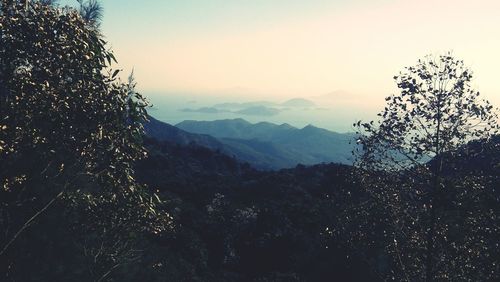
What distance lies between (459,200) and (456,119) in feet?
→ 11.7

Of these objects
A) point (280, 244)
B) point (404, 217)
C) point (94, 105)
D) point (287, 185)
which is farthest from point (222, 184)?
point (94, 105)

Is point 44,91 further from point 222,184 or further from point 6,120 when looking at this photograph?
point 222,184

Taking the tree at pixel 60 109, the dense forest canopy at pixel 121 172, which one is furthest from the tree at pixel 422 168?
the tree at pixel 60 109

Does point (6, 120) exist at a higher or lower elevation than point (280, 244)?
higher

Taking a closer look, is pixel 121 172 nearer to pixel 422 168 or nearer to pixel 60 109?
pixel 60 109

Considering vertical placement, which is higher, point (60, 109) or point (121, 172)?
point (60, 109)

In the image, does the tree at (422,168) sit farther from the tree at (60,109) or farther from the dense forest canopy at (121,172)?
the tree at (60,109)

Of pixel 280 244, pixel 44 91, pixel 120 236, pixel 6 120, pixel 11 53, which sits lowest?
pixel 280 244

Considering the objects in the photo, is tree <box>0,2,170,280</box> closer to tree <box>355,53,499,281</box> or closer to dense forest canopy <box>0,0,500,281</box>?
dense forest canopy <box>0,0,500,281</box>

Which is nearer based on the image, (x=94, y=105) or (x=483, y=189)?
(x=94, y=105)

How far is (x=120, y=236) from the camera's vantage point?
18.5 metres

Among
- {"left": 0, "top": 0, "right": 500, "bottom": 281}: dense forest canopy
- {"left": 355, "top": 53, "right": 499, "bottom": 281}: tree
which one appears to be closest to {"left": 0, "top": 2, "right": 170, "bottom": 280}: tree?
{"left": 0, "top": 0, "right": 500, "bottom": 281}: dense forest canopy

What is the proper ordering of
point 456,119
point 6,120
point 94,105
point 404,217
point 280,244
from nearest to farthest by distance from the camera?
point 6,120
point 94,105
point 456,119
point 404,217
point 280,244

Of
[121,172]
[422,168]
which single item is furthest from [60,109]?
[422,168]
